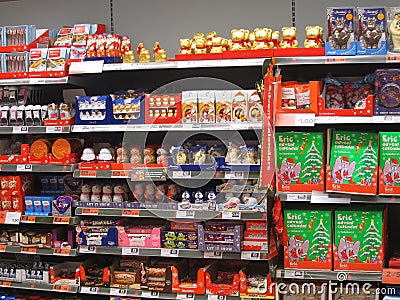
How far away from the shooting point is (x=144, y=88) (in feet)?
15.1

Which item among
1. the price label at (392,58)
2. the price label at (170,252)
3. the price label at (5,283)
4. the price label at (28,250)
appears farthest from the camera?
the price label at (5,283)

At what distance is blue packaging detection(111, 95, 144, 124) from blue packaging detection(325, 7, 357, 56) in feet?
4.00

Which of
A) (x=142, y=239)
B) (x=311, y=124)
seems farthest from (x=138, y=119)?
(x=311, y=124)

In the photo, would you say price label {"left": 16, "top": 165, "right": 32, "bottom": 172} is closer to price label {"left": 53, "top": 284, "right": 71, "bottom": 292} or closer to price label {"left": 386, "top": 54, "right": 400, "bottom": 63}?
price label {"left": 53, "top": 284, "right": 71, "bottom": 292}

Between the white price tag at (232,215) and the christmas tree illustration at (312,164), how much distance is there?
46 cm

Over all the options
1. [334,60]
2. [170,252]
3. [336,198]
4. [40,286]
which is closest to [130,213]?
[170,252]

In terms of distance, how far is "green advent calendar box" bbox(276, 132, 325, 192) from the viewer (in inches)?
151

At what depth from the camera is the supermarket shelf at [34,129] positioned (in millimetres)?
4258

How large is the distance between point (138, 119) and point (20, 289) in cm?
177

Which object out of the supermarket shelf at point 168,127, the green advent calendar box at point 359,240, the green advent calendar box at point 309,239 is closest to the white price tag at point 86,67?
the supermarket shelf at point 168,127

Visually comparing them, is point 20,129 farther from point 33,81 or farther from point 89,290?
point 89,290

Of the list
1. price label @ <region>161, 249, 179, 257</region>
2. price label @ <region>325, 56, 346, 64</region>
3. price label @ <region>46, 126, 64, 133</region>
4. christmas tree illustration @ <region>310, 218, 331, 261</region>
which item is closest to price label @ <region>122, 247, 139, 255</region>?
price label @ <region>161, 249, 179, 257</region>

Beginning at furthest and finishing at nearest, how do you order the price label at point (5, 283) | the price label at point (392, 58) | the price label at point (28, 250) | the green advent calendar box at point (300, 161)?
the price label at point (5, 283) → the price label at point (28, 250) → the green advent calendar box at point (300, 161) → the price label at point (392, 58)

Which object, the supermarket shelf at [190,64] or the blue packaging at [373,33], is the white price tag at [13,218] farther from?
the blue packaging at [373,33]
